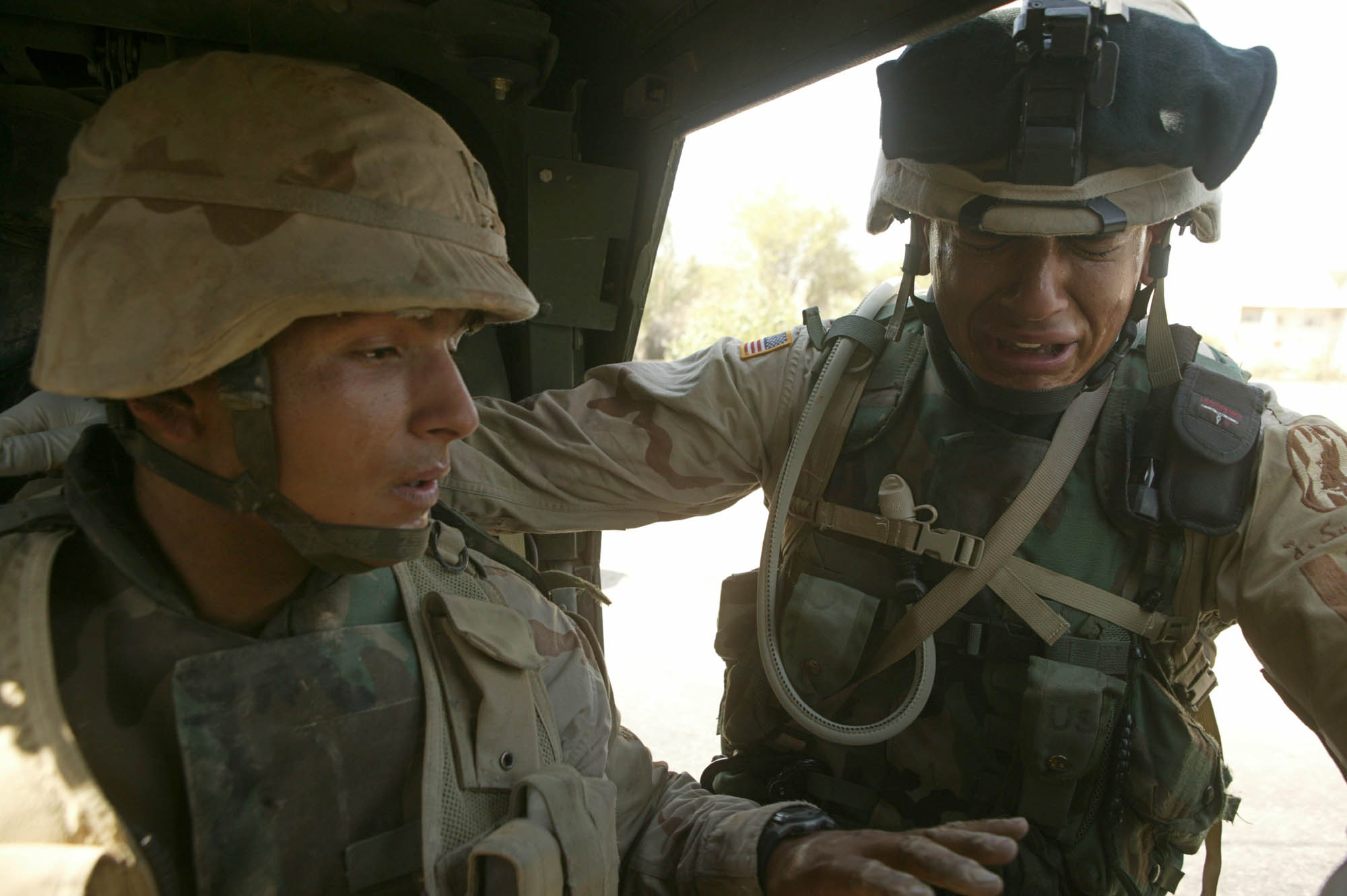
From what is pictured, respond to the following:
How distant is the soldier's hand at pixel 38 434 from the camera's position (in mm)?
1782

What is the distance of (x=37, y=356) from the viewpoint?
4.13ft

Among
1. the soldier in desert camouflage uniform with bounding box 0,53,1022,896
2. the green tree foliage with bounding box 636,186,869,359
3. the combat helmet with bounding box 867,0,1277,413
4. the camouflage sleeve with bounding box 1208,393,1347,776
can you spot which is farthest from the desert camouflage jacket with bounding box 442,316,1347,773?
the green tree foliage with bounding box 636,186,869,359

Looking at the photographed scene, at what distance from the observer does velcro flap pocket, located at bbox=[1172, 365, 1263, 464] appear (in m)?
Answer: 1.79

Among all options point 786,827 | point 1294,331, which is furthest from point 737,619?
point 1294,331

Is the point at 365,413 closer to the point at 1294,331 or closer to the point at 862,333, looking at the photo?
the point at 862,333

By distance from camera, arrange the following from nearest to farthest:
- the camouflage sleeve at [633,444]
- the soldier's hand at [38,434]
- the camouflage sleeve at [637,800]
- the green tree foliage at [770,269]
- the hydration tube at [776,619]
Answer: the camouflage sleeve at [637,800], the soldier's hand at [38,434], the hydration tube at [776,619], the camouflage sleeve at [633,444], the green tree foliage at [770,269]

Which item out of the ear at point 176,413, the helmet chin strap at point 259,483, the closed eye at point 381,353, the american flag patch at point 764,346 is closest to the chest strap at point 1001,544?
the american flag patch at point 764,346

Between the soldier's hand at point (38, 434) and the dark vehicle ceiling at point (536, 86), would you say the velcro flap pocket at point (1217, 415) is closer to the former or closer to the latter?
the dark vehicle ceiling at point (536, 86)

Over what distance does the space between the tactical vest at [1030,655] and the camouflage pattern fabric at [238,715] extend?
2.03ft

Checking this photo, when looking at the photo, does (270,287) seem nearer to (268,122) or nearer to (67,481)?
(268,122)

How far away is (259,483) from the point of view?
1.23 metres

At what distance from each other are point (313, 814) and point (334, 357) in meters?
0.62

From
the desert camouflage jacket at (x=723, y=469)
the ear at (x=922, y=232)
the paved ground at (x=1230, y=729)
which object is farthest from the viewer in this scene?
the paved ground at (x=1230, y=729)

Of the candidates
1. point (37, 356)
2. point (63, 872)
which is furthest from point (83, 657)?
point (37, 356)
